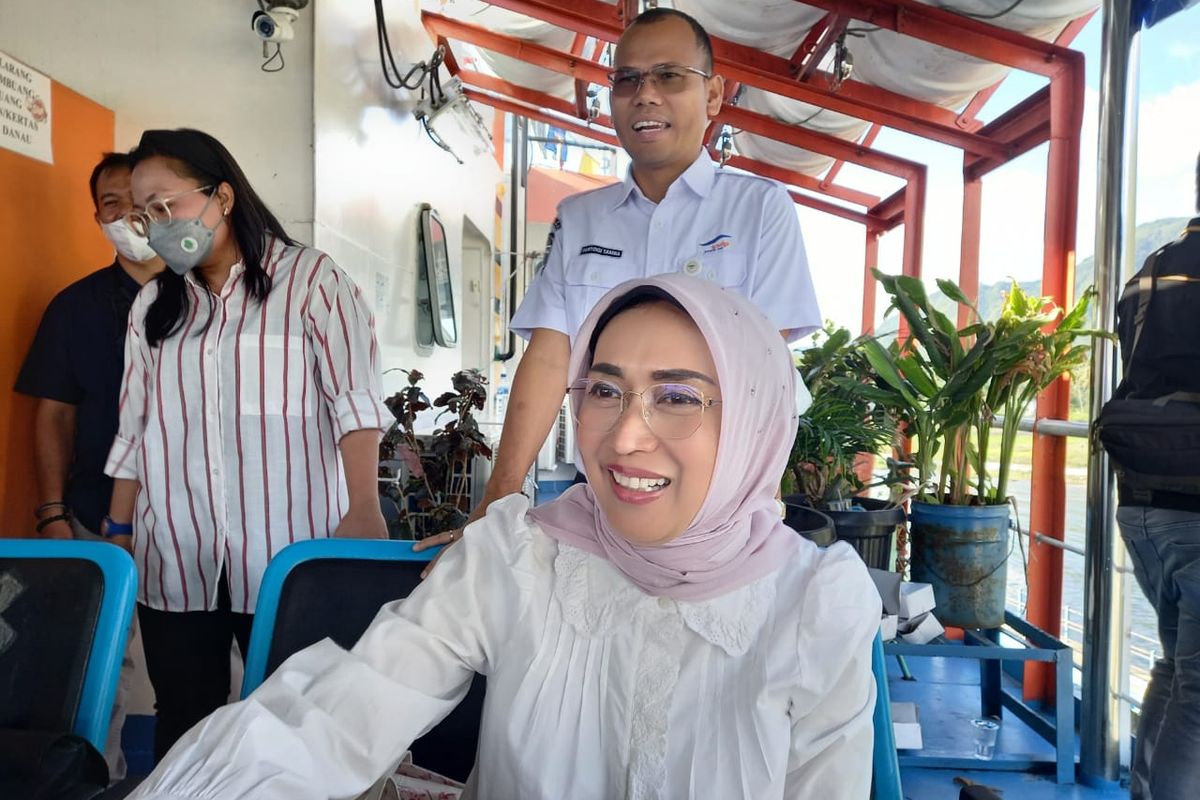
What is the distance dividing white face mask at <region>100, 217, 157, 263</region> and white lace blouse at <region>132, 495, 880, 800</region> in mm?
1478

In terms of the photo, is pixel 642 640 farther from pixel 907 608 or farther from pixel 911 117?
pixel 911 117

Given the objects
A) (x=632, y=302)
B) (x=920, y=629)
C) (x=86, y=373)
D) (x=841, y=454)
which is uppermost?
(x=632, y=302)

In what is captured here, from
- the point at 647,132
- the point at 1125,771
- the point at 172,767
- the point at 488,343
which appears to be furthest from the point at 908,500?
the point at 488,343

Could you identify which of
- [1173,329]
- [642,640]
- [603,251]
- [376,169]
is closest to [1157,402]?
[1173,329]

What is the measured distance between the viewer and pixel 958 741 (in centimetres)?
290

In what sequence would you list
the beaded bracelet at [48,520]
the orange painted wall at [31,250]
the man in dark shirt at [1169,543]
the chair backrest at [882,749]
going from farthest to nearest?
the orange painted wall at [31,250] < the beaded bracelet at [48,520] < the man in dark shirt at [1169,543] < the chair backrest at [882,749]

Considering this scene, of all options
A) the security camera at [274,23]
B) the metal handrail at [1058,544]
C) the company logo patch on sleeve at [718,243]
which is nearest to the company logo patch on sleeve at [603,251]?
the company logo patch on sleeve at [718,243]

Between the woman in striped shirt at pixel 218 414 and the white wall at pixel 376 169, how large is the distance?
120cm

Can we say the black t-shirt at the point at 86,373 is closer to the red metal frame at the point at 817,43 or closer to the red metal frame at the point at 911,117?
the red metal frame at the point at 911,117

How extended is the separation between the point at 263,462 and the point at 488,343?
6745 mm

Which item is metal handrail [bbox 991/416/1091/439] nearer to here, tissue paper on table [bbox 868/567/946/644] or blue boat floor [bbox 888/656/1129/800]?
tissue paper on table [bbox 868/567/946/644]

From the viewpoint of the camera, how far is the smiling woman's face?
38.1 inches

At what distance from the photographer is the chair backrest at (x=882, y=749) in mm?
992

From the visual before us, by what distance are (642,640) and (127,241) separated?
69.4 inches
